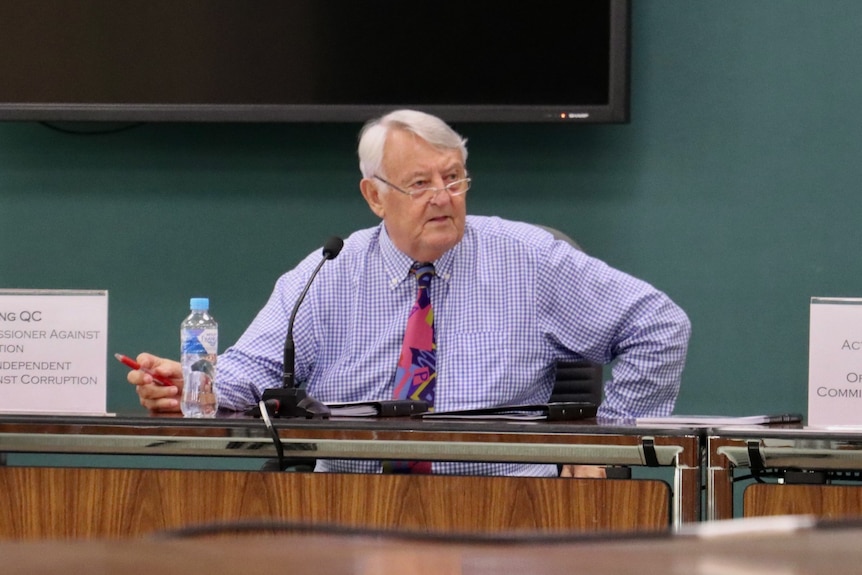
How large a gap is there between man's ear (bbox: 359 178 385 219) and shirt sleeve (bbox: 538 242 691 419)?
16.0 inches

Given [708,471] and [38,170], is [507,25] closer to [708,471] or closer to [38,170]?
[38,170]

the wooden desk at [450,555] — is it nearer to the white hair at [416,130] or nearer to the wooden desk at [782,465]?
the wooden desk at [782,465]

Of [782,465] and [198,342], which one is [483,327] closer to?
[198,342]

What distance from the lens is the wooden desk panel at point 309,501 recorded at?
180 centimetres

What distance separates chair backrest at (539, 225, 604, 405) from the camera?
8.55 ft

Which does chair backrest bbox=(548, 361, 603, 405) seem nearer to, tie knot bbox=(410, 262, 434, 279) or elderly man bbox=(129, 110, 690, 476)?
elderly man bbox=(129, 110, 690, 476)

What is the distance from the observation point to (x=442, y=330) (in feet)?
8.70

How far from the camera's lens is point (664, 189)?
3.63 meters

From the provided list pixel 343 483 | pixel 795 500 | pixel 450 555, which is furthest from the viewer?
pixel 343 483

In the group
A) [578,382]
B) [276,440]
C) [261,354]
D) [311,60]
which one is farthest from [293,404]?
[311,60]

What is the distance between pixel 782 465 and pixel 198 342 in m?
1.07

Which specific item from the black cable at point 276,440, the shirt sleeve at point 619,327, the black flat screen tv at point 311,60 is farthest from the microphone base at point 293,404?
the black flat screen tv at point 311,60

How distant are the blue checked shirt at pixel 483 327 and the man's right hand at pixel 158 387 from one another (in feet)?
0.82

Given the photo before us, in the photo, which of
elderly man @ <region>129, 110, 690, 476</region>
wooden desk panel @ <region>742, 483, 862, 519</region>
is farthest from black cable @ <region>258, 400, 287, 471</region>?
wooden desk panel @ <region>742, 483, 862, 519</region>
